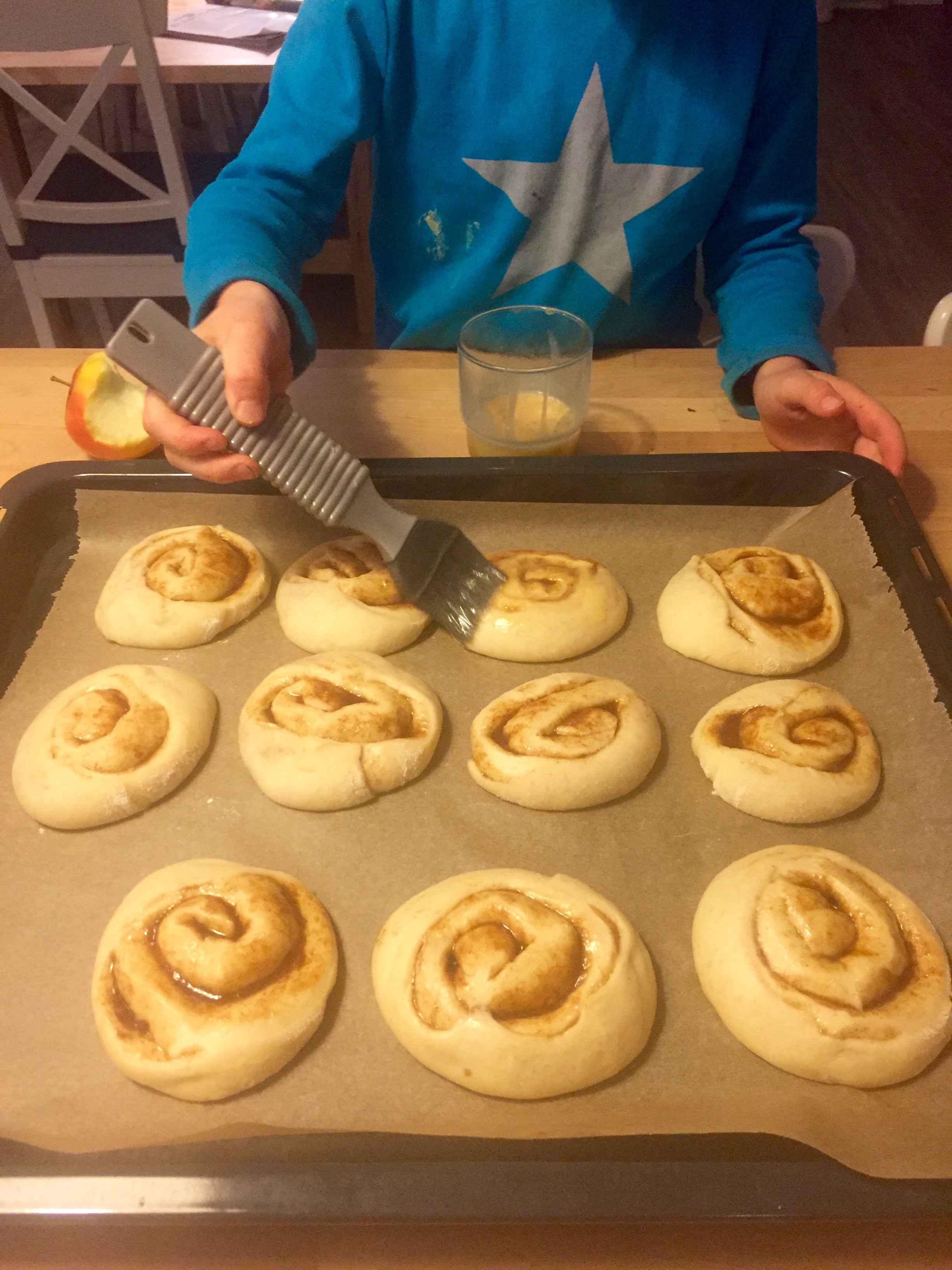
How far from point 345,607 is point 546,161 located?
917 millimetres

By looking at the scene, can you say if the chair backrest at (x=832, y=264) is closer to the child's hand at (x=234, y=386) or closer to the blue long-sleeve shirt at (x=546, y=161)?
the blue long-sleeve shirt at (x=546, y=161)

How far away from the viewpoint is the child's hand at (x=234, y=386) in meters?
1.05

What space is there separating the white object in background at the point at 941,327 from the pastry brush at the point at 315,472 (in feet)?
3.74

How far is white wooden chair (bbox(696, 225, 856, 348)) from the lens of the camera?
192 centimetres

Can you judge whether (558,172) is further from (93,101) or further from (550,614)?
(93,101)

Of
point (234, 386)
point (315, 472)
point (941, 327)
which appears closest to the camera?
point (234, 386)

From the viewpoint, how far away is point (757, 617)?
1288 mm

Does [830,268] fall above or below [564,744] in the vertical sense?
above

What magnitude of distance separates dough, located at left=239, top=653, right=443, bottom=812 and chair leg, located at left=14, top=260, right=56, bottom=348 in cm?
236

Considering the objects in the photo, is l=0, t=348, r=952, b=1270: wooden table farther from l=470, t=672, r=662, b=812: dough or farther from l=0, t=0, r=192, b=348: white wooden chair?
l=0, t=0, r=192, b=348: white wooden chair

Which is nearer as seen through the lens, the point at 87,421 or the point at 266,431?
the point at 266,431

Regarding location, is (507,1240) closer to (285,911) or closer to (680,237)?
(285,911)

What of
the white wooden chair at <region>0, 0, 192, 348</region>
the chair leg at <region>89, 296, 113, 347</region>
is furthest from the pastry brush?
the chair leg at <region>89, 296, 113, 347</region>

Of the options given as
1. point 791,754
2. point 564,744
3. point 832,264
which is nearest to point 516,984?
point 564,744
